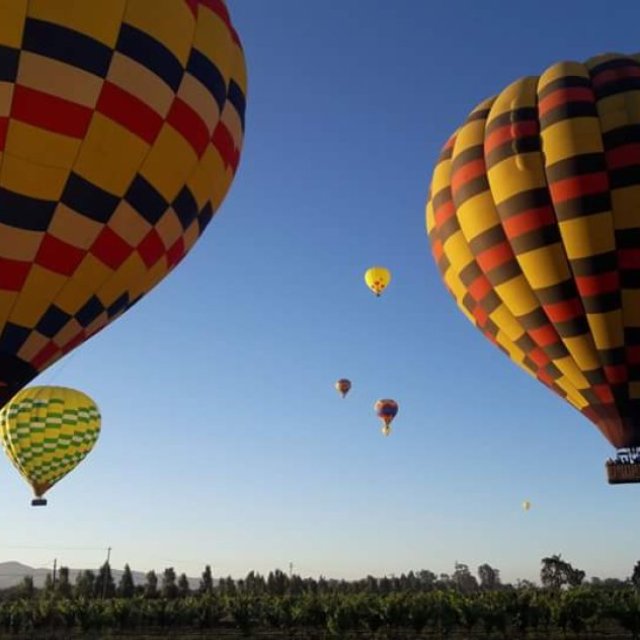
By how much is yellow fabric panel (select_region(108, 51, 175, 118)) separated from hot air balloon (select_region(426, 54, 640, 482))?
7959mm

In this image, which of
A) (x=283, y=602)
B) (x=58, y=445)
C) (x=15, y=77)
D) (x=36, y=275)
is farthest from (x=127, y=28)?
(x=283, y=602)

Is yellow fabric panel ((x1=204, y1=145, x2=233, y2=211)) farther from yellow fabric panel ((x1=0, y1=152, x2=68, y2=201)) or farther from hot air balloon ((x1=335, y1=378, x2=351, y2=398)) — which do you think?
hot air balloon ((x1=335, y1=378, x2=351, y2=398))

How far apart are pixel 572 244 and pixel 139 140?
900 centimetres

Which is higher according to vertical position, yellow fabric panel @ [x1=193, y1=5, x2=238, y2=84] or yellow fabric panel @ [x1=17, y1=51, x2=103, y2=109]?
yellow fabric panel @ [x1=193, y1=5, x2=238, y2=84]

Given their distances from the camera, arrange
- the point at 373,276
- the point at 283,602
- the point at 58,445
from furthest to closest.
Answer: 1. the point at 373,276
2. the point at 283,602
3. the point at 58,445

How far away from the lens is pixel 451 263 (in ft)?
58.3

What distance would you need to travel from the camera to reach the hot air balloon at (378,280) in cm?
3152

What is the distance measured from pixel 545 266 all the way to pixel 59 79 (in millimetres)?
10181

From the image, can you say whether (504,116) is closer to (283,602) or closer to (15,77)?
(15,77)

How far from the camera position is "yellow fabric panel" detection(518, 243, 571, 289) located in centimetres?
1525

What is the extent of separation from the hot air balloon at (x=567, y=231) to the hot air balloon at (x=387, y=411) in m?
22.9

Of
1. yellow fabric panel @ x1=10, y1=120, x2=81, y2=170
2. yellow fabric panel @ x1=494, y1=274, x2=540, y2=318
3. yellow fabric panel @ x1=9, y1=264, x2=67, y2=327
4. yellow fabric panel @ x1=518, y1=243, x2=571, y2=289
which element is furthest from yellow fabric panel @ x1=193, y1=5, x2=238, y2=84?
yellow fabric panel @ x1=494, y1=274, x2=540, y2=318

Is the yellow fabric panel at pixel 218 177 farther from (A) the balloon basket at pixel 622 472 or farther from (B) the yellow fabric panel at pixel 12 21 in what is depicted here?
(A) the balloon basket at pixel 622 472

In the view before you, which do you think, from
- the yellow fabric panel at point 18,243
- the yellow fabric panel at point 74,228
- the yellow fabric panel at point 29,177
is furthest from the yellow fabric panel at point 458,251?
the yellow fabric panel at point 18,243
